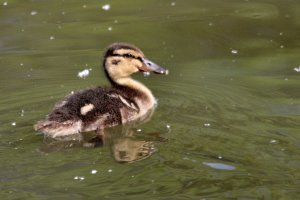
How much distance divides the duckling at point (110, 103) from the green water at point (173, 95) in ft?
0.45

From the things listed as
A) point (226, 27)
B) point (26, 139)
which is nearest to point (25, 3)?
point (226, 27)

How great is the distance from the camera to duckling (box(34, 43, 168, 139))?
19.8 feet

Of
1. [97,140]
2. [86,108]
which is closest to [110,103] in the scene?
[86,108]

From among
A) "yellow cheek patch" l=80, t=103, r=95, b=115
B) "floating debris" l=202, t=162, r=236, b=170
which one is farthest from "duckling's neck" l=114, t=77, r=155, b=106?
"floating debris" l=202, t=162, r=236, b=170

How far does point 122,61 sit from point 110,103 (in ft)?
1.88

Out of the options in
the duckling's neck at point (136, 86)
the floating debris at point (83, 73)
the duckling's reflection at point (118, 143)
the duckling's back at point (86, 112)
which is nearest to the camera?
the duckling's reflection at point (118, 143)

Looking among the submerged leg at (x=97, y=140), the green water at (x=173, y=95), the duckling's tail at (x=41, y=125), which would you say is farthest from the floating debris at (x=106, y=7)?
the duckling's tail at (x=41, y=125)

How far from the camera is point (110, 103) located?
20.8 ft

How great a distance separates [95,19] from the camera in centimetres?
943

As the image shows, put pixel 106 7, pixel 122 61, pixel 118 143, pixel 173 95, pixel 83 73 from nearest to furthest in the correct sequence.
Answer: pixel 118 143, pixel 122 61, pixel 173 95, pixel 83 73, pixel 106 7

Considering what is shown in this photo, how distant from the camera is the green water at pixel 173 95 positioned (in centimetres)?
507

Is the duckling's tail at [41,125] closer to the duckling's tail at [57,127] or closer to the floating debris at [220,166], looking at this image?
the duckling's tail at [57,127]

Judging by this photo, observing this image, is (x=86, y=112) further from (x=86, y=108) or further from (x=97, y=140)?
(x=97, y=140)

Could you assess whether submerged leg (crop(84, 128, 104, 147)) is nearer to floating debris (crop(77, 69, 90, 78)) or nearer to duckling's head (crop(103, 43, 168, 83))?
duckling's head (crop(103, 43, 168, 83))
